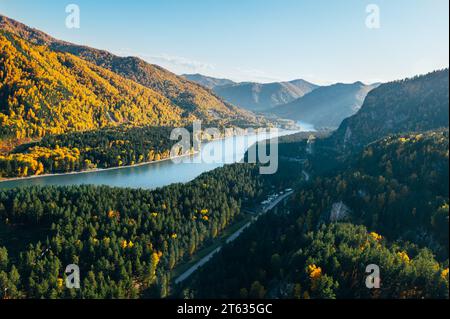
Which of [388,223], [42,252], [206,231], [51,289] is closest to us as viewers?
[51,289]

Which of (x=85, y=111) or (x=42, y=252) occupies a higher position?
(x=85, y=111)

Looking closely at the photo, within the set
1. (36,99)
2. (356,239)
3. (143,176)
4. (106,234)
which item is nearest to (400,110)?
(143,176)

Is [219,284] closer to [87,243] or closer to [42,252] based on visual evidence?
[87,243]

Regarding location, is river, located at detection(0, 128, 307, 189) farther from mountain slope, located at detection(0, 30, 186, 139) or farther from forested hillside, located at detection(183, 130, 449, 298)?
forested hillside, located at detection(183, 130, 449, 298)

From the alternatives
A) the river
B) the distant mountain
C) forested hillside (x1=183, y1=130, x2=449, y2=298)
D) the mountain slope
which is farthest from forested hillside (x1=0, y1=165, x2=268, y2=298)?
the mountain slope

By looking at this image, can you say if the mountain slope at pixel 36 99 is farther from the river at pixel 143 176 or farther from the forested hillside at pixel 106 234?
the forested hillside at pixel 106 234

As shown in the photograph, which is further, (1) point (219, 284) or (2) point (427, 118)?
(2) point (427, 118)

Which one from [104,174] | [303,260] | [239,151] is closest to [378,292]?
[303,260]

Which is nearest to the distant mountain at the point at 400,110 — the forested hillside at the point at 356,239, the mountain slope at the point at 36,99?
the forested hillside at the point at 356,239
